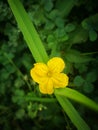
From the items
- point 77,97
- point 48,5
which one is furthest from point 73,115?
point 48,5

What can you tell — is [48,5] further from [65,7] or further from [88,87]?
[88,87]

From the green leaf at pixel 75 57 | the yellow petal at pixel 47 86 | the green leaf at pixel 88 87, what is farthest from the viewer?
the green leaf at pixel 75 57

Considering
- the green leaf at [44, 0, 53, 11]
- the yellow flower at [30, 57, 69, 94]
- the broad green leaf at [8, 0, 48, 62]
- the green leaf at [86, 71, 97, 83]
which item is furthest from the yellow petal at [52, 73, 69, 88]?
the green leaf at [44, 0, 53, 11]

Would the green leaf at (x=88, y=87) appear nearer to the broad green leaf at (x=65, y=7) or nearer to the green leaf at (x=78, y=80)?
the green leaf at (x=78, y=80)

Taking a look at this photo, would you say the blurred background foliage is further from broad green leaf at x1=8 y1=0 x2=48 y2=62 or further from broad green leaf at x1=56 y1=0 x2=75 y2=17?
broad green leaf at x1=8 y1=0 x2=48 y2=62

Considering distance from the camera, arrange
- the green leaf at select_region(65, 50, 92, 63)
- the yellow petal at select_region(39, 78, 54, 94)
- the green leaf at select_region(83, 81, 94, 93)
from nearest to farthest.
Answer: the yellow petal at select_region(39, 78, 54, 94) → the green leaf at select_region(83, 81, 94, 93) → the green leaf at select_region(65, 50, 92, 63)

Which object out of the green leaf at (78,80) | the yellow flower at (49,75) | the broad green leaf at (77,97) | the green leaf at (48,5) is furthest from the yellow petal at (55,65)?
the green leaf at (48,5)
